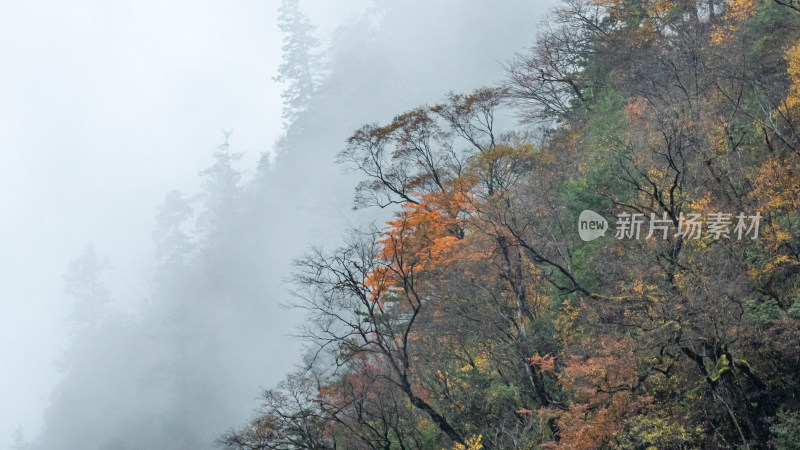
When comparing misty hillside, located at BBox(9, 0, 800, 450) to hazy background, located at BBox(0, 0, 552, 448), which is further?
hazy background, located at BBox(0, 0, 552, 448)

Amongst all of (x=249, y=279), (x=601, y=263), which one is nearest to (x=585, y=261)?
(x=601, y=263)

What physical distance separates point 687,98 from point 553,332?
8401 millimetres

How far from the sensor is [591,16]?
32.5 m

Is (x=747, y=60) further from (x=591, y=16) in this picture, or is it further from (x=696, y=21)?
(x=591, y=16)

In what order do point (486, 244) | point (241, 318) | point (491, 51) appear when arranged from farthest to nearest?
point (491, 51) → point (241, 318) → point (486, 244)

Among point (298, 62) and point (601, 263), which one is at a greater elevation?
point (298, 62)

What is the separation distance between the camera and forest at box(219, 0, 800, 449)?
14.8 metres

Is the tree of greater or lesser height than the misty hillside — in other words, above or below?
above

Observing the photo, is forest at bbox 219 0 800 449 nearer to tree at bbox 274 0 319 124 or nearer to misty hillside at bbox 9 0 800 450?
misty hillside at bbox 9 0 800 450

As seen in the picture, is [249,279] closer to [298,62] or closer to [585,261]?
[298,62]

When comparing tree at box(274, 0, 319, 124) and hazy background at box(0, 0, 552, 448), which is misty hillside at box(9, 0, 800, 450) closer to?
hazy background at box(0, 0, 552, 448)

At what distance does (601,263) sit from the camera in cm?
1934

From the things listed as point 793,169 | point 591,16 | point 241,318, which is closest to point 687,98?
point 793,169

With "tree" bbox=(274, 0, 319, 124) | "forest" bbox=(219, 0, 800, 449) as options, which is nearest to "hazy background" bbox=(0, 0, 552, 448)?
"tree" bbox=(274, 0, 319, 124)
